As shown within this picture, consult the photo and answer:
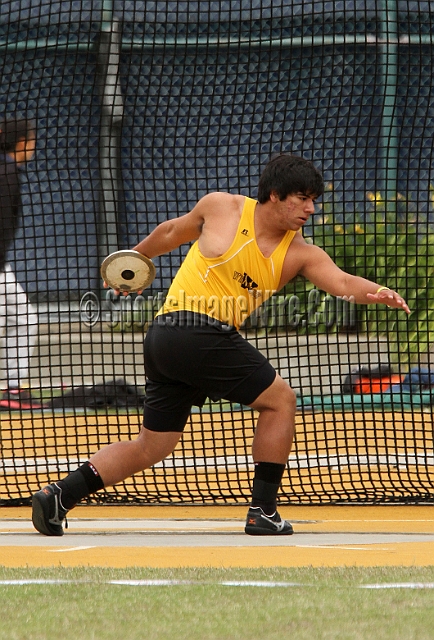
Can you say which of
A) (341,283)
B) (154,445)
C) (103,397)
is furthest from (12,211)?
(341,283)

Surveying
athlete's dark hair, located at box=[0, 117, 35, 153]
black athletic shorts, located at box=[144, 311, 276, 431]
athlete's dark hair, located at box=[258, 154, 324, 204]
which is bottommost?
black athletic shorts, located at box=[144, 311, 276, 431]

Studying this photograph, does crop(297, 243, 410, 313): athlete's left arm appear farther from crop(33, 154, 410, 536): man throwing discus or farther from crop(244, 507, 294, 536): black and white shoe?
crop(244, 507, 294, 536): black and white shoe

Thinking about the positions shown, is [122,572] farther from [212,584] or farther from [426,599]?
[426,599]

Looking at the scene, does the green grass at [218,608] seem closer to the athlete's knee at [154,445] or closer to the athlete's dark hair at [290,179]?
the athlete's knee at [154,445]

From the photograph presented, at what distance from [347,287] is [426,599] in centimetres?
191

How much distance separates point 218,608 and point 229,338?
6.74 feet

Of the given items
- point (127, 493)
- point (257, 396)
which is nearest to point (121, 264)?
A: point (257, 396)

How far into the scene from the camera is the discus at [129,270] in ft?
16.7

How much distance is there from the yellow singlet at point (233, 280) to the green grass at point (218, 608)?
5.24 ft

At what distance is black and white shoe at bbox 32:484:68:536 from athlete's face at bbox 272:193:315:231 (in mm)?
1543

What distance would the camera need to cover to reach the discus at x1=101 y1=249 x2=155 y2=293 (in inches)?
200

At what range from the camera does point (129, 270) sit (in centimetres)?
510

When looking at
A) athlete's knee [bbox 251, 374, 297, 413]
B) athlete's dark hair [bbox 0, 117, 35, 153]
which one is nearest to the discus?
athlete's knee [bbox 251, 374, 297, 413]

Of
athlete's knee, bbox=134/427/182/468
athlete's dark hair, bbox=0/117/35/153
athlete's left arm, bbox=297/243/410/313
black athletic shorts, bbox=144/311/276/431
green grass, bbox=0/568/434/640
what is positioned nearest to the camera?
Result: green grass, bbox=0/568/434/640
